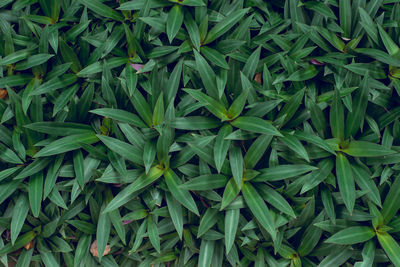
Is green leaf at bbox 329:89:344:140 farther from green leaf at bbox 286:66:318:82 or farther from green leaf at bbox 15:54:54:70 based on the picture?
green leaf at bbox 15:54:54:70

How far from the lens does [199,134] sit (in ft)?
5.66

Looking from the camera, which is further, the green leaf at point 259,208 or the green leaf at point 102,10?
the green leaf at point 102,10

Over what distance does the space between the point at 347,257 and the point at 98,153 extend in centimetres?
129

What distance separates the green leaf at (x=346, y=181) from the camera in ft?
5.10

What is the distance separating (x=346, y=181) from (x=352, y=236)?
0.84ft

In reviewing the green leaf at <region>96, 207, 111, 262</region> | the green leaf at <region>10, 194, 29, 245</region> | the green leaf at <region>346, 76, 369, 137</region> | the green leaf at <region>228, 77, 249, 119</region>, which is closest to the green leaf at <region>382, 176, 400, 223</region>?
the green leaf at <region>346, 76, 369, 137</region>

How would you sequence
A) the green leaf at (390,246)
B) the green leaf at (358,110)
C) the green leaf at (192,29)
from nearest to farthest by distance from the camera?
the green leaf at (390,246) < the green leaf at (358,110) < the green leaf at (192,29)

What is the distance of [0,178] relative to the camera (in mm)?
1693

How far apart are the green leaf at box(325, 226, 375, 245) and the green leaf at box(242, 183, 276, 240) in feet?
0.88

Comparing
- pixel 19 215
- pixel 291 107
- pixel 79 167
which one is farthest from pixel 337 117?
pixel 19 215

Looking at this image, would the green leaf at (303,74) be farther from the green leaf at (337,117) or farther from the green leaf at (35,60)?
the green leaf at (35,60)

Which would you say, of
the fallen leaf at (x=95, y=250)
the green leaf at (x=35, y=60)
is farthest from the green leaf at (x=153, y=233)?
the green leaf at (x=35, y=60)

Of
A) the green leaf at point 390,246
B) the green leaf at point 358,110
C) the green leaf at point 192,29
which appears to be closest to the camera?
the green leaf at point 390,246

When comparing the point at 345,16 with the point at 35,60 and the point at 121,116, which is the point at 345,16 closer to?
the point at 121,116
